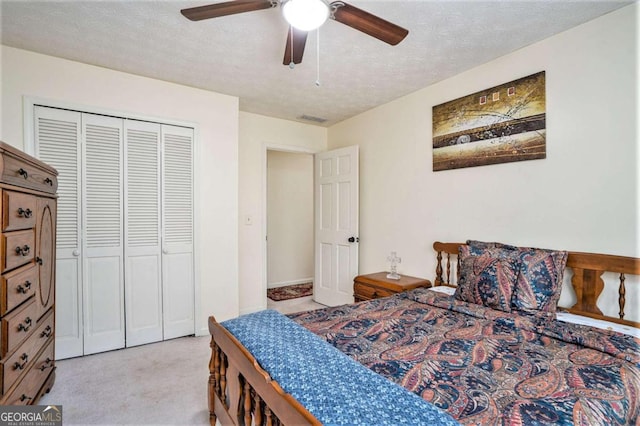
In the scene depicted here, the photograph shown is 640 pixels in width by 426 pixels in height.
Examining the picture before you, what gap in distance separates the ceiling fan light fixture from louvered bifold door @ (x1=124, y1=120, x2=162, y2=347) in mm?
2131

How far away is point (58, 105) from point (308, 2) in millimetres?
2456

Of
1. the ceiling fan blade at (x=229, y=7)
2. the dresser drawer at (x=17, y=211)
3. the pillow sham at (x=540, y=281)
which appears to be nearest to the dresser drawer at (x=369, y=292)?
the pillow sham at (x=540, y=281)

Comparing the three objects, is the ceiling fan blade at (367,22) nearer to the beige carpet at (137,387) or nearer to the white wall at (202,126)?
the white wall at (202,126)

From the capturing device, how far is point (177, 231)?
316cm

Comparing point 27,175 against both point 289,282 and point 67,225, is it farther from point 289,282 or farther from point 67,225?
point 289,282

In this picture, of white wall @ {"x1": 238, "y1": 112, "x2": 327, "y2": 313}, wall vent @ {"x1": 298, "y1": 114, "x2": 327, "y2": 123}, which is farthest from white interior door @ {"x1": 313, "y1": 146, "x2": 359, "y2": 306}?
white wall @ {"x1": 238, "y1": 112, "x2": 327, "y2": 313}

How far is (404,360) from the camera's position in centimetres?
141

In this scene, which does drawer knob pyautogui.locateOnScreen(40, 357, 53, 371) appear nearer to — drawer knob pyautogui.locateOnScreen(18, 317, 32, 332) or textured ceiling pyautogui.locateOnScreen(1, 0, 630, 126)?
drawer knob pyautogui.locateOnScreen(18, 317, 32, 332)

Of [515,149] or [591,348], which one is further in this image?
[515,149]

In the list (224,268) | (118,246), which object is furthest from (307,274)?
(118,246)

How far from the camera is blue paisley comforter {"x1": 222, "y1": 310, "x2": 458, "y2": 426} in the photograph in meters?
0.96

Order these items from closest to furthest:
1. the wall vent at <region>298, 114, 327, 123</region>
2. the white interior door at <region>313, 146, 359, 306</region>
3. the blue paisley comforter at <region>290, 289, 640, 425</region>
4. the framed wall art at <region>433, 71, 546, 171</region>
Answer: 1. the blue paisley comforter at <region>290, 289, 640, 425</region>
2. the framed wall art at <region>433, 71, 546, 171</region>
3. the white interior door at <region>313, 146, 359, 306</region>
4. the wall vent at <region>298, 114, 327, 123</region>

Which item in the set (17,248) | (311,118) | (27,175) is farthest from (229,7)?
(311,118)

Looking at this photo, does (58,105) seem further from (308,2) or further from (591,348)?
(591,348)
